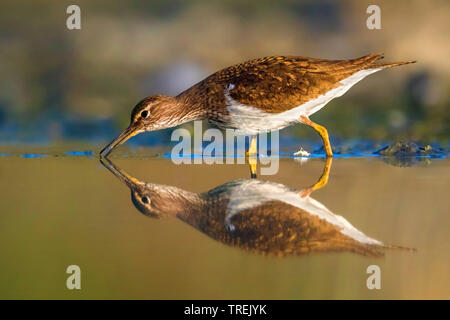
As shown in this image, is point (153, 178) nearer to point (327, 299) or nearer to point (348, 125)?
point (327, 299)

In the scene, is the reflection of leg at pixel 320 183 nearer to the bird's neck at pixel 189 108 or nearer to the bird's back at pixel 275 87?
the bird's back at pixel 275 87

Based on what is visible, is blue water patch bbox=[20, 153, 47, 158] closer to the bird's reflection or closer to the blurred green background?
the blurred green background

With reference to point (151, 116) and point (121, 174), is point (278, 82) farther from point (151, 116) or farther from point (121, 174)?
point (121, 174)

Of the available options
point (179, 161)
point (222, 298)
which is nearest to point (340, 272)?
point (222, 298)

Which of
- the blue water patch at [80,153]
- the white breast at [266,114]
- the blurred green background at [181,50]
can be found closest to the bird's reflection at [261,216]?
the white breast at [266,114]

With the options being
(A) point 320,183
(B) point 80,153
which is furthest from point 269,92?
(B) point 80,153
